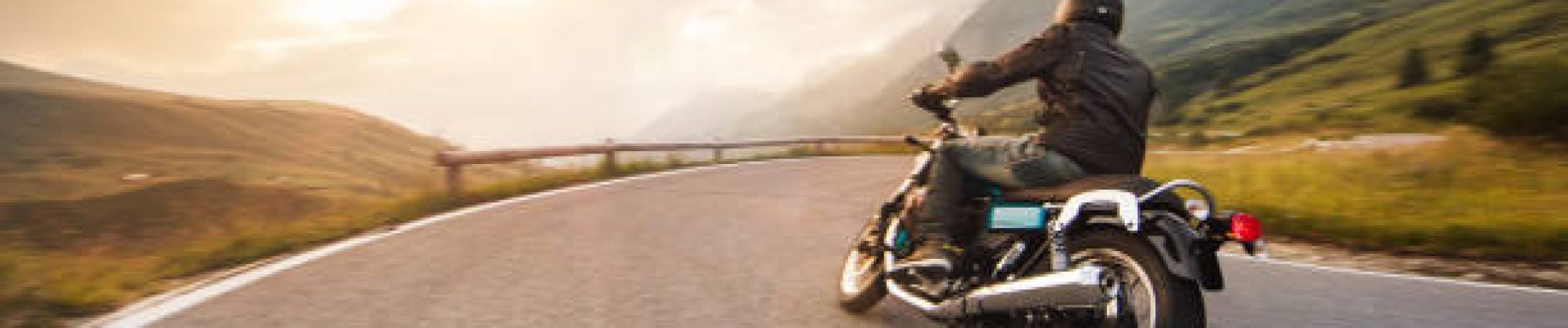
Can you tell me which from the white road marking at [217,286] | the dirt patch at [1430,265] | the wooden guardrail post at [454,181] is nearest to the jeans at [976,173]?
the white road marking at [217,286]

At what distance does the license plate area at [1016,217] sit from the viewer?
3391 mm

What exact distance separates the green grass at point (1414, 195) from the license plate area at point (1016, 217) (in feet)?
16.9

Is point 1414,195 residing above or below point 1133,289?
below

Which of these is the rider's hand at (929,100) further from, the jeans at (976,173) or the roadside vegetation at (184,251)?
the roadside vegetation at (184,251)


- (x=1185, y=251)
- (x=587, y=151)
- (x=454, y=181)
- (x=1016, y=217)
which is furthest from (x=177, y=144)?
(x=1185, y=251)

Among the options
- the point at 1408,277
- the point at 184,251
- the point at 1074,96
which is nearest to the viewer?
the point at 1074,96

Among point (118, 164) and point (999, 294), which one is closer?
point (999, 294)

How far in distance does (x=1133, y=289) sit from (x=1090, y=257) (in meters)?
0.18

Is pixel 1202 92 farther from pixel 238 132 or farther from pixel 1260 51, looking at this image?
pixel 238 132

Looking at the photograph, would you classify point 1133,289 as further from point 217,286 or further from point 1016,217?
point 217,286

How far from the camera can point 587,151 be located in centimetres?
1547

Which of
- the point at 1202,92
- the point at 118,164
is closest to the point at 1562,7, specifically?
the point at 1202,92

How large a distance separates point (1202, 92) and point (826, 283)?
5556 inches

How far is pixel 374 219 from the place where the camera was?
9.51m
